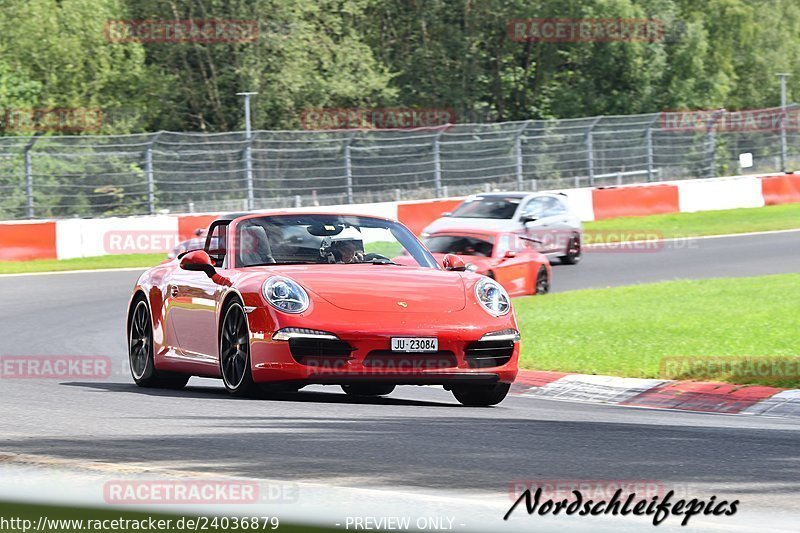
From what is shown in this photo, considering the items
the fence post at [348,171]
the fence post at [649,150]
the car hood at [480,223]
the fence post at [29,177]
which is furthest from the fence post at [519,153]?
the fence post at [29,177]

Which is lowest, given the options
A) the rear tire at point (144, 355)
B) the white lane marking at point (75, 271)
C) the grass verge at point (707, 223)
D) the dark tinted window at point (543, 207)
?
the rear tire at point (144, 355)

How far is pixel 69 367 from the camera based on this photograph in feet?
47.1

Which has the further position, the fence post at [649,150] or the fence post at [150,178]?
the fence post at [649,150]

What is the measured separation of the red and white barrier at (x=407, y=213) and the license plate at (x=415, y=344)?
587 inches

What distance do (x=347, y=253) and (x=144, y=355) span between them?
2169mm

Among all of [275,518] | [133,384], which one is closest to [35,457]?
[275,518]

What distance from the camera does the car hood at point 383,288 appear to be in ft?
33.4

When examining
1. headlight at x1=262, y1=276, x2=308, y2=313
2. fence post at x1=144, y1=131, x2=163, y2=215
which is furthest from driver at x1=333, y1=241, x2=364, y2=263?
fence post at x1=144, y1=131, x2=163, y2=215

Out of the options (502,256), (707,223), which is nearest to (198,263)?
(502,256)

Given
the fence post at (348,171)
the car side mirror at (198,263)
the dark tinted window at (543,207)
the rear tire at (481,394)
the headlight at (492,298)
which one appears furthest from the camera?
the fence post at (348,171)

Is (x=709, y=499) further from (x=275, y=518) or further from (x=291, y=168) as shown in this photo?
(x=291, y=168)

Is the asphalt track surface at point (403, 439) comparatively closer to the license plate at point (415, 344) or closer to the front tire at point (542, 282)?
the license plate at point (415, 344)

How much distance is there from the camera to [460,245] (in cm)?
2305

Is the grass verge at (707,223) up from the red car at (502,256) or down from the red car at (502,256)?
up
